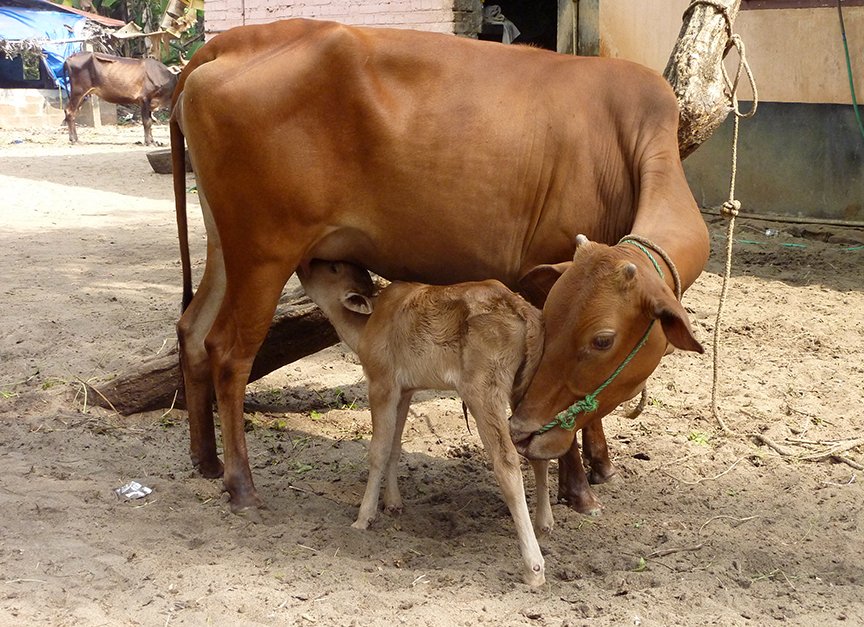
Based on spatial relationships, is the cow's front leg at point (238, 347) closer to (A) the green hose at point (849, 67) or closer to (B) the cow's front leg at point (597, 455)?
(B) the cow's front leg at point (597, 455)

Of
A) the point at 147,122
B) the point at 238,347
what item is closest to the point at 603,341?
the point at 238,347

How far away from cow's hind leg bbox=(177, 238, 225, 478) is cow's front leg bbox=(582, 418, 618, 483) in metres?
1.70

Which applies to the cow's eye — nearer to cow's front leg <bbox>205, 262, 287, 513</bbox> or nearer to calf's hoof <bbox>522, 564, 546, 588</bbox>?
calf's hoof <bbox>522, 564, 546, 588</bbox>

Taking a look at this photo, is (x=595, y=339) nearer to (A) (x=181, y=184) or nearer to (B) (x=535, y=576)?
(B) (x=535, y=576)

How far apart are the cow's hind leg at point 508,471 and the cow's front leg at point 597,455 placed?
3.17ft

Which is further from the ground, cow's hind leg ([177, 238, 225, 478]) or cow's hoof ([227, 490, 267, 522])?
cow's hind leg ([177, 238, 225, 478])

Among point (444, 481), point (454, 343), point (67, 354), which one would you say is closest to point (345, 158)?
point (454, 343)

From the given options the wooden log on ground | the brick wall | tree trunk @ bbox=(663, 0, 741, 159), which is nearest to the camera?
tree trunk @ bbox=(663, 0, 741, 159)

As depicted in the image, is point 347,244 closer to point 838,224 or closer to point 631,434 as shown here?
point 631,434

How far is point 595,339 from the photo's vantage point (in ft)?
11.4

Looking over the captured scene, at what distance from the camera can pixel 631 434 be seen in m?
5.37

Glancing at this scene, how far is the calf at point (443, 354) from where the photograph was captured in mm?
3807

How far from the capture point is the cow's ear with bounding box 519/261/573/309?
3803 mm

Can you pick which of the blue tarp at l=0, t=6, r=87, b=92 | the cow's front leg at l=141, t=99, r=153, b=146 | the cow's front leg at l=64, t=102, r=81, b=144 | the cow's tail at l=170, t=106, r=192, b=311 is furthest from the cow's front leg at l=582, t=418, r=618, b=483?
the blue tarp at l=0, t=6, r=87, b=92
